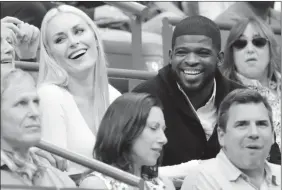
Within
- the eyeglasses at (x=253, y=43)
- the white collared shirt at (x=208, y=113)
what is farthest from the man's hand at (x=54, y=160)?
the eyeglasses at (x=253, y=43)

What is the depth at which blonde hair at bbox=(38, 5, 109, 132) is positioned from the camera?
285 inches

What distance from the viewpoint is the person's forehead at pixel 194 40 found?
7605 millimetres

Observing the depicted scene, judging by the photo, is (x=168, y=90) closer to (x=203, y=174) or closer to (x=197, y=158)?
(x=197, y=158)

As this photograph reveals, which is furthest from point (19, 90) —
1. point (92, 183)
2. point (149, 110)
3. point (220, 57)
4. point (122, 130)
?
point (220, 57)

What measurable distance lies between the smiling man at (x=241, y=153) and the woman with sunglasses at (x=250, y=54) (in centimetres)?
108

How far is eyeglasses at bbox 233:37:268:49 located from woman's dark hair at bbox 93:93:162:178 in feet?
4.68

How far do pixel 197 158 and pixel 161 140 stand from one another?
0.75 m

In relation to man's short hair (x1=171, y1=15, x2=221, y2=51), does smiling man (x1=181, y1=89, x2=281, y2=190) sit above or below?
below

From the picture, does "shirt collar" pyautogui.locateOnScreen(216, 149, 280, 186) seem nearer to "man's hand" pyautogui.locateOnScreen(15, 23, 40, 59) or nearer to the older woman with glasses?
the older woman with glasses

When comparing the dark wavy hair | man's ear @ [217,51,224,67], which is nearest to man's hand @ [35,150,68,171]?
man's ear @ [217,51,224,67]

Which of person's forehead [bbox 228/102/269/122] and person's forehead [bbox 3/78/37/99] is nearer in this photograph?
person's forehead [bbox 3/78/37/99]

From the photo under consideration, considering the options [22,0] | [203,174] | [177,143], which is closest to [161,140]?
[203,174]

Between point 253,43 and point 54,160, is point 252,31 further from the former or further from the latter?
point 54,160

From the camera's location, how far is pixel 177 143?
295 inches
